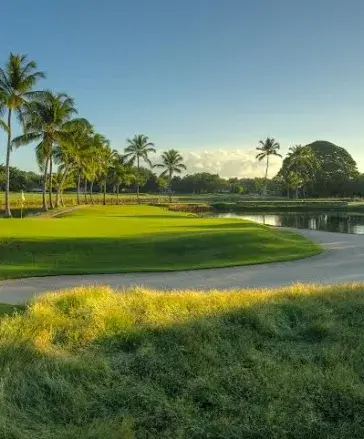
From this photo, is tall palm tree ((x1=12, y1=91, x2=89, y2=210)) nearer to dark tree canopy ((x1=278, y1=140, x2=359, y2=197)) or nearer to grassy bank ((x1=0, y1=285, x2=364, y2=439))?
grassy bank ((x1=0, y1=285, x2=364, y2=439))

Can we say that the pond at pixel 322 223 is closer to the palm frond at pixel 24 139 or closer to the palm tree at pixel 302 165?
the palm frond at pixel 24 139

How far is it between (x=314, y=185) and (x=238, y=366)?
128 meters

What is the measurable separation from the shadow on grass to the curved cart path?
0.86m

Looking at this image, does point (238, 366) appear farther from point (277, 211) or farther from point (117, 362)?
point (277, 211)

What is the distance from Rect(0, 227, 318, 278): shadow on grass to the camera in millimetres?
18266

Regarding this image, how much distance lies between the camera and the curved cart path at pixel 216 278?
15.0 metres

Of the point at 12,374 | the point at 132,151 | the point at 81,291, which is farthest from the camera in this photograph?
the point at 132,151

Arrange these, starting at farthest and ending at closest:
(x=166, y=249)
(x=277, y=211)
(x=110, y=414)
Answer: (x=277, y=211), (x=166, y=249), (x=110, y=414)

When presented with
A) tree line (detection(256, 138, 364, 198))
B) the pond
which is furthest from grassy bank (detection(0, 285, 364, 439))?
tree line (detection(256, 138, 364, 198))

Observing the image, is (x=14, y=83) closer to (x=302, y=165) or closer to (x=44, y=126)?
(x=44, y=126)

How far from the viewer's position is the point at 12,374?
21.4 ft

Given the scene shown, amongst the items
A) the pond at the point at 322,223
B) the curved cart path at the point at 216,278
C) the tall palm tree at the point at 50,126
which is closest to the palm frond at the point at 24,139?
the tall palm tree at the point at 50,126

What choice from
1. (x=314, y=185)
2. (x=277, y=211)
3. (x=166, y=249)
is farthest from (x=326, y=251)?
(x=314, y=185)

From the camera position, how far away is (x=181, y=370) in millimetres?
7109
